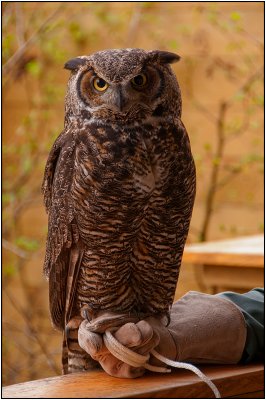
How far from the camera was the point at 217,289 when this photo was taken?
2326 mm

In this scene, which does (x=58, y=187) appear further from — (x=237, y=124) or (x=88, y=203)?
(x=237, y=124)

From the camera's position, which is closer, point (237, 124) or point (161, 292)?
point (161, 292)

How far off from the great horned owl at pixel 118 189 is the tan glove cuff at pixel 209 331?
55 mm

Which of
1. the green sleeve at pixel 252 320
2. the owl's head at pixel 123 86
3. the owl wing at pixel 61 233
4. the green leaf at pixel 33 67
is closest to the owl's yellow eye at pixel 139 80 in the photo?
the owl's head at pixel 123 86

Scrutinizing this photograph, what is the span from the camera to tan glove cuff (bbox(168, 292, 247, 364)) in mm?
1338

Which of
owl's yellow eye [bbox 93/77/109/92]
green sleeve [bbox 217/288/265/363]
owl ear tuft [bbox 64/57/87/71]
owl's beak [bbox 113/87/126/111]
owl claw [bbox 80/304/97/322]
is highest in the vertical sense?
owl ear tuft [bbox 64/57/87/71]

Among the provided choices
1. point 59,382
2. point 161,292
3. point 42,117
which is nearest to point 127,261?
point 161,292

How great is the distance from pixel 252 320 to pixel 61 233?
405 mm

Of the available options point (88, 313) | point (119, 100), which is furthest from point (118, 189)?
point (88, 313)

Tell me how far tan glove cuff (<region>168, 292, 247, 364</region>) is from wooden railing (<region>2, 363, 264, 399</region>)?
0.03 m

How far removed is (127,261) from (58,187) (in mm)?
171

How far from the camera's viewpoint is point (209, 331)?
4.47 ft

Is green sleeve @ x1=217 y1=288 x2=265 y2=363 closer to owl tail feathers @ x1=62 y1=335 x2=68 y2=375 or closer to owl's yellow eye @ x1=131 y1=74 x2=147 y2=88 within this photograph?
owl tail feathers @ x1=62 y1=335 x2=68 y2=375

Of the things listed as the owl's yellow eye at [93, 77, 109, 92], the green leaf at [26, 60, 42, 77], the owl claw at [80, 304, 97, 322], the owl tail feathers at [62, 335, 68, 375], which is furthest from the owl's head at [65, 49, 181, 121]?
the green leaf at [26, 60, 42, 77]
